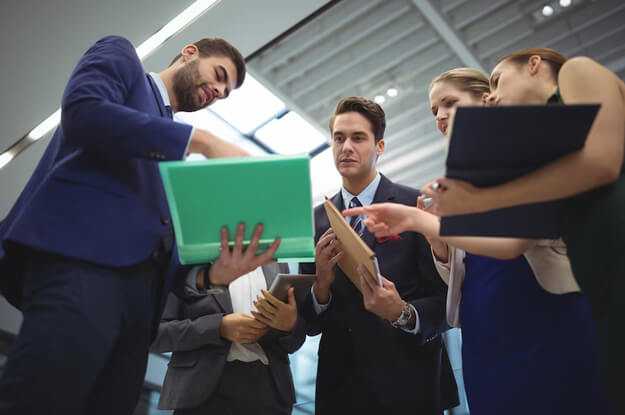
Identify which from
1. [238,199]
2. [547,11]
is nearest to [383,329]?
[238,199]

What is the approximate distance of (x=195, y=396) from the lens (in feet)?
6.95

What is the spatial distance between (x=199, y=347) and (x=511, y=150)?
145 centimetres

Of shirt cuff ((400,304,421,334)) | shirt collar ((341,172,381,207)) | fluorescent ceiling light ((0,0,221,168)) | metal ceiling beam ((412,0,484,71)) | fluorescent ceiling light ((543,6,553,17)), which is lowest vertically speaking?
shirt cuff ((400,304,421,334))

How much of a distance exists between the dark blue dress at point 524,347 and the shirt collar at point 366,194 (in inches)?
28.6

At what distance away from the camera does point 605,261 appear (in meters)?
1.20

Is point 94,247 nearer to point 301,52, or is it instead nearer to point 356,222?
point 356,222

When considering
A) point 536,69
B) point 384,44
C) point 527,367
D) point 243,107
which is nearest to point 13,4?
point 243,107

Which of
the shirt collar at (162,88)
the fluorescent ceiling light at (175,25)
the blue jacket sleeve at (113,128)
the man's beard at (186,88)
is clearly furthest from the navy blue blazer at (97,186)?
the fluorescent ceiling light at (175,25)

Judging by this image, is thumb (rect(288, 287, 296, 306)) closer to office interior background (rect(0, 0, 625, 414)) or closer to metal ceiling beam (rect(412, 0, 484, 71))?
office interior background (rect(0, 0, 625, 414))

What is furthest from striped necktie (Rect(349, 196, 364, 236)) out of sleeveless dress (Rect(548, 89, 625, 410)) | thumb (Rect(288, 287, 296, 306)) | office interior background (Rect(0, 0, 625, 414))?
office interior background (Rect(0, 0, 625, 414))

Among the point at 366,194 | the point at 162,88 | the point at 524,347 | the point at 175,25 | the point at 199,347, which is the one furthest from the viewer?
the point at 175,25

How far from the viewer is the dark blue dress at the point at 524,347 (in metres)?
1.48

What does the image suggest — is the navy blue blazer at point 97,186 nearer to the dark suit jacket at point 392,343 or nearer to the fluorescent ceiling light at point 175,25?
the dark suit jacket at point 392,343

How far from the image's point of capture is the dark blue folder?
1.19m
